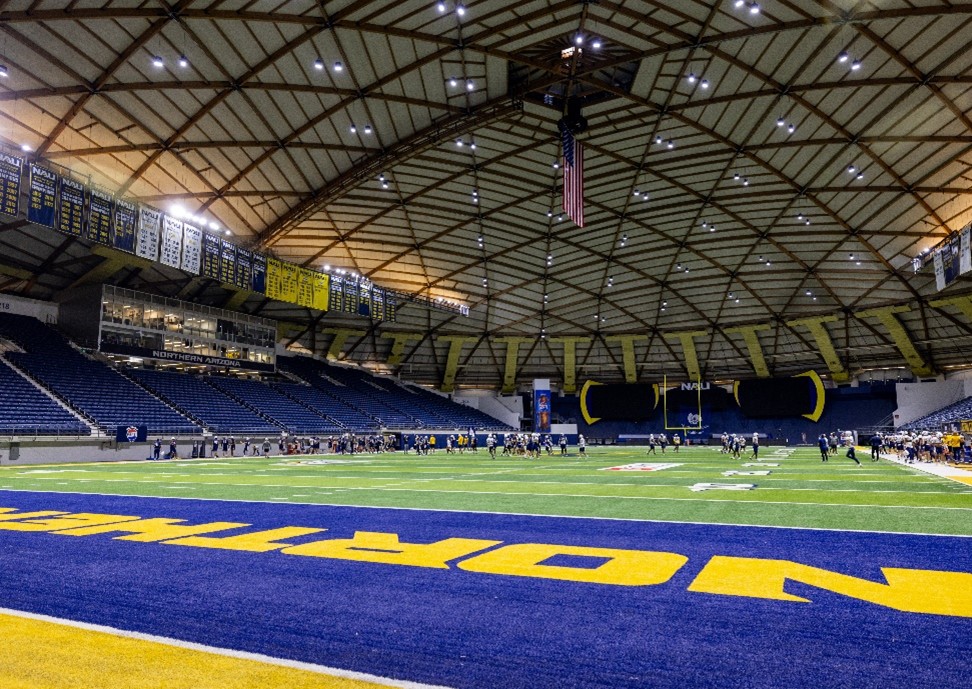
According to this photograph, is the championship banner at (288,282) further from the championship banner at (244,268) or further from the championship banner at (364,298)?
the championship banner at (364,298)

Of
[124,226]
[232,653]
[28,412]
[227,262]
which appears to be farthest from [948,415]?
[28,412]

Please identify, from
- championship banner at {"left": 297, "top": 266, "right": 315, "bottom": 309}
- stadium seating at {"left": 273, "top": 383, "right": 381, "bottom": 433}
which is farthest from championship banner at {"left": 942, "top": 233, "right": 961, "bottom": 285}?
stadium seating at {"left": 273, "top": 383, "right": 381, "bottom": 433}

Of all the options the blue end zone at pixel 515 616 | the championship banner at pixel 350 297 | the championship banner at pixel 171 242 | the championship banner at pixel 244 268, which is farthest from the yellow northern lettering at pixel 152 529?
the championship banner at pixel 350 297

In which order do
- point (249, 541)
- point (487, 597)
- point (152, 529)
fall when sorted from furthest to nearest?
point (152, 529) → point (249, 541) → point (487, 597)

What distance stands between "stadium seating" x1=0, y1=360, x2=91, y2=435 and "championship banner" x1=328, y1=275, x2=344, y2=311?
1549 cm

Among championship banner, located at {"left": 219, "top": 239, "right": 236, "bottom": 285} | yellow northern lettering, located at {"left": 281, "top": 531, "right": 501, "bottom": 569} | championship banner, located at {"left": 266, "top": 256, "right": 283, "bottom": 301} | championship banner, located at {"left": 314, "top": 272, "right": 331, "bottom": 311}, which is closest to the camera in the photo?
yellow northern lettering, located at {"left": 281, "top": 531, "right": 501, "bottom": 569}

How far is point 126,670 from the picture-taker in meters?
3.21

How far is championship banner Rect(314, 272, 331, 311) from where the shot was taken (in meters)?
39.6

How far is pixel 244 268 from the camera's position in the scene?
3519 cm

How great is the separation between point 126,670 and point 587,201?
123 feet

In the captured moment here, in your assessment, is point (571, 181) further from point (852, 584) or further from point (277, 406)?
point (277, 406)

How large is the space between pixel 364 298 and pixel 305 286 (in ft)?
16.9

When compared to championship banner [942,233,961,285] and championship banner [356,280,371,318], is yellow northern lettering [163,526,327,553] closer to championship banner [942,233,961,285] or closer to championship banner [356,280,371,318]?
championship banner [942,233,961,285]

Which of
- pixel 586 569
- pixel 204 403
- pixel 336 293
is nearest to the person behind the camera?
pixel 586 569
